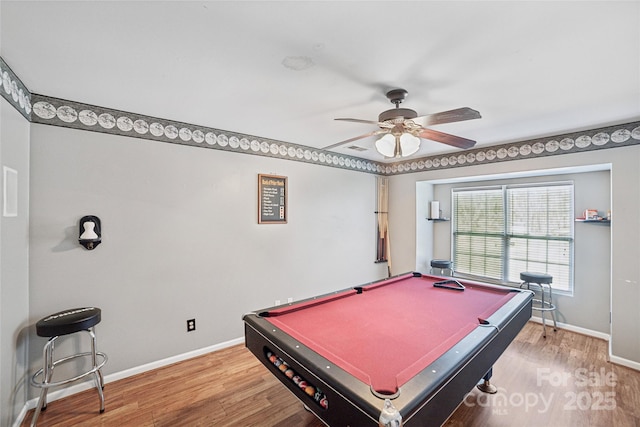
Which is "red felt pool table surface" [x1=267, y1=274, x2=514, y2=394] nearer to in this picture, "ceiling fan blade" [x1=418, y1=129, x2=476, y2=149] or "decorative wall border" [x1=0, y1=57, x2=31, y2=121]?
"ceiling fan blade" [x1=418, y1=129, x2=476, y2=149]

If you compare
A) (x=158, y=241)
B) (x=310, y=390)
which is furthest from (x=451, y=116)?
(x=158, y=241)

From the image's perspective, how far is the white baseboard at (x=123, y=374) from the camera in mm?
2029

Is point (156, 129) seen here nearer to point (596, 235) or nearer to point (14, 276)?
point (14, 276)

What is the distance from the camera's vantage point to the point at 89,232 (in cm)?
221

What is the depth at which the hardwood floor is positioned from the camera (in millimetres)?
1931

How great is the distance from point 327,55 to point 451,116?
88 cm

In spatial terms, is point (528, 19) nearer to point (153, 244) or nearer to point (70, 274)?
point (153, 244)

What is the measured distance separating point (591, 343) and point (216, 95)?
189 inches

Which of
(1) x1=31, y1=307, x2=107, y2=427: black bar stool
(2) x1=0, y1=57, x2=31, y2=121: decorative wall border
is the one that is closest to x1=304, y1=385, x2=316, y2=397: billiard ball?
(1) x1=31, y1=307, x2=107, y2=427: black bar stool

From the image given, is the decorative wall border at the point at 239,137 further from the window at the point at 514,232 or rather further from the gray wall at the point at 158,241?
the window at the point at 514,232

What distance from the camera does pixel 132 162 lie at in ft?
8.14

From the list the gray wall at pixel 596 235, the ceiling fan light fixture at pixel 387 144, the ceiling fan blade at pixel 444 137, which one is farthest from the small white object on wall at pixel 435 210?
the ceiling fan light fixture at pixel 387 144

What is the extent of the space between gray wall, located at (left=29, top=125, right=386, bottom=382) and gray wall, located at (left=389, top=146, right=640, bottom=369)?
1.80 meters

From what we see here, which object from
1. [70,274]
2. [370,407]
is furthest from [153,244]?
[370,407]
